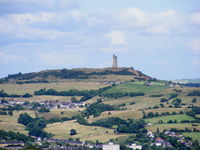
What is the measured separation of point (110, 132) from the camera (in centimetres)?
16938

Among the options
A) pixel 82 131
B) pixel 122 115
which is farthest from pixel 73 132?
pixel 122 115

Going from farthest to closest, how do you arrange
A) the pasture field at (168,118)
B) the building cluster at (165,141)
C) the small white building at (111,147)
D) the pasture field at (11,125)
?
the pasture field at (168,118) < the pasture field at (11,125) < the building cluster at (165,141) < the small white building at (111,147)

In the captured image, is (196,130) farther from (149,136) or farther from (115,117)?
→ (115,117)

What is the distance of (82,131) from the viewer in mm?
175000

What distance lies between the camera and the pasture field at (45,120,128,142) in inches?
6417

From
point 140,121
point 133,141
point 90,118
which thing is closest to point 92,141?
point 133,141

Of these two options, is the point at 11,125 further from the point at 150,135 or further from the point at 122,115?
the point at 150,135

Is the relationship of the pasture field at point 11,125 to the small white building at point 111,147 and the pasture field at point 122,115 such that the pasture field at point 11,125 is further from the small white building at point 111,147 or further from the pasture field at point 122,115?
the small white building at point 111,147

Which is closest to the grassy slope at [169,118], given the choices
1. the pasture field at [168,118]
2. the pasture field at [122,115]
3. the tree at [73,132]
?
the pasture field at [168,118]

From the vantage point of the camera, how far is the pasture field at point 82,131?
163 meters

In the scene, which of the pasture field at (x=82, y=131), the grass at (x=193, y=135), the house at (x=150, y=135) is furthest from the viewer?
the pasture field at (x=82, y=131)

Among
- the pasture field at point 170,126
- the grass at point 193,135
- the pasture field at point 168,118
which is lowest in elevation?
the grass at point 193,135

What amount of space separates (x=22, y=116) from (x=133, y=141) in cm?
5087

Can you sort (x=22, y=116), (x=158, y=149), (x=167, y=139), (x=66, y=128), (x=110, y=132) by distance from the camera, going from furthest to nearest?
(x=22, y=116) < (x=66, y=128) < (x=110, y=132) < (x=167, y=139) < (x=158, y=149)
